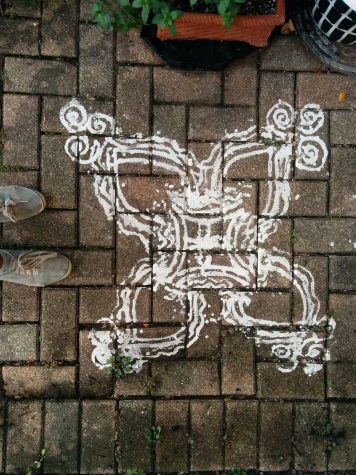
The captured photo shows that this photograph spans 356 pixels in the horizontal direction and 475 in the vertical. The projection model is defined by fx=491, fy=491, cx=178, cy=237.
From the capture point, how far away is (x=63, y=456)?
11.0 feet

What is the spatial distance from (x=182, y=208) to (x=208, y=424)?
1.50 metres

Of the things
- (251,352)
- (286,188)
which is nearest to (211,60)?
(286,188)

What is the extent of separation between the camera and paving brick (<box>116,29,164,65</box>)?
328cm

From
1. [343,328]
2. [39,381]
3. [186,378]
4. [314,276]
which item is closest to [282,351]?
[343,328]

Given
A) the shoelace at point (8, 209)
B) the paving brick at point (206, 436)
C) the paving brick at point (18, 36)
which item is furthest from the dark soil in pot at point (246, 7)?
the paving brick at point (206, 436)

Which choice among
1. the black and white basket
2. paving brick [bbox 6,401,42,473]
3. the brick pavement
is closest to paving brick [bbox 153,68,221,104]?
the brick pavement

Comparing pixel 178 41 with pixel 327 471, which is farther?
pixel 327 471

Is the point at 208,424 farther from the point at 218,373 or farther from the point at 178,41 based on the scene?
the point at 178,41

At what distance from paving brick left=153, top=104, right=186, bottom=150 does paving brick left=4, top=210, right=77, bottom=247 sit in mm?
817

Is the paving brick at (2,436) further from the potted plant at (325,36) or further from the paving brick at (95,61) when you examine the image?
the potted plant at (325,36)

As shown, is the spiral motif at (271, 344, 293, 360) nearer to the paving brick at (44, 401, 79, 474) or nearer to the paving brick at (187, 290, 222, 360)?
the paving brick at (187, 290, 222, 360)

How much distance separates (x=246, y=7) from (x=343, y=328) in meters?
2.21

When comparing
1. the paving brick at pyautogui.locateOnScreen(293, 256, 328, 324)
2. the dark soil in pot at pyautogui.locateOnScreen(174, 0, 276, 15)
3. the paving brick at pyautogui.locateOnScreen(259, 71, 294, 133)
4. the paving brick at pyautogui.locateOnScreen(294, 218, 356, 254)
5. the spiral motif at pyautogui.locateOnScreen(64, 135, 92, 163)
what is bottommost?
the paving brick at pyautogui.locateOnScreen(293, 256, 328, 324)

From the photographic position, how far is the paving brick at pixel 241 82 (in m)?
3.33
